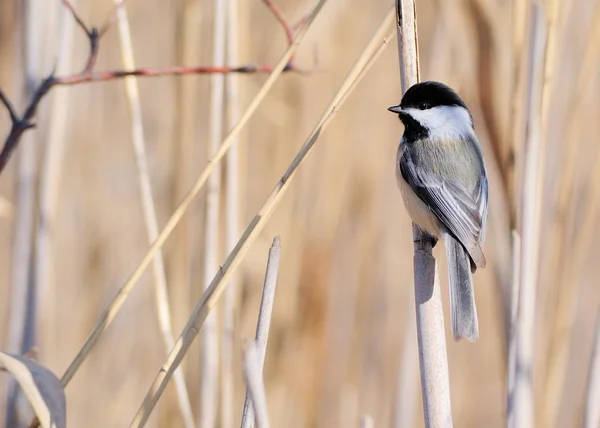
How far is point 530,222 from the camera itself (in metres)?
1.10

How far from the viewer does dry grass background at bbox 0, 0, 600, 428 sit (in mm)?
1713

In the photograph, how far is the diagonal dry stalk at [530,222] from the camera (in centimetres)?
109

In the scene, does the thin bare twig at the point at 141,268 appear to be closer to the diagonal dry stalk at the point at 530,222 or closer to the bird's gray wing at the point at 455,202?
the diagonal dry stalk at the point at 530,222

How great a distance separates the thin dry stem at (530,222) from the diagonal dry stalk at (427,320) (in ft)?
0.45

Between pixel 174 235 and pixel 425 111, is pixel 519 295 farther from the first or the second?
pixel 174 235

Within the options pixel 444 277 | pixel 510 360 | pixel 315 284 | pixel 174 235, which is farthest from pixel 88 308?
pixel 510 360

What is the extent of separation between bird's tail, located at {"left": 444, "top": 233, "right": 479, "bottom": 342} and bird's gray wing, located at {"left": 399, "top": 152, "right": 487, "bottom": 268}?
2 cm

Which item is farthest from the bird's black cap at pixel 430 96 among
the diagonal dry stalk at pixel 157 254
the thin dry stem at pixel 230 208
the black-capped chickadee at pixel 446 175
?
the diagonal dry stalk at pixel 157 254

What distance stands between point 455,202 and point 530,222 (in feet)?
1.00

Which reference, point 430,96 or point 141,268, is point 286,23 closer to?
point 430,96

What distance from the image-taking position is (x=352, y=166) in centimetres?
194

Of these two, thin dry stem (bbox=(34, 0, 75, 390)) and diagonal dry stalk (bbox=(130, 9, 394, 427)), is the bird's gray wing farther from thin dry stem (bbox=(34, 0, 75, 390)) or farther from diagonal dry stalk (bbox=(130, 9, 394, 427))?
thin dry stem (bbox=(34, 0, 75, 390))

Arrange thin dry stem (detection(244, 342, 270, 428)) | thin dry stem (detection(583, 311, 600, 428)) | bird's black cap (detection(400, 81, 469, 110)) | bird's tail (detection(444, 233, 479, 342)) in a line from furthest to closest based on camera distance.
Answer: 1. bird's black cap (detection(400, 81, 469, 110))
2. bird's tail (detection(444, 233, 479, 342))
3. thin dry stem (detection(583, 311, 600, 428))
4. thin dry stem (detection(244, 342, 270, 428))

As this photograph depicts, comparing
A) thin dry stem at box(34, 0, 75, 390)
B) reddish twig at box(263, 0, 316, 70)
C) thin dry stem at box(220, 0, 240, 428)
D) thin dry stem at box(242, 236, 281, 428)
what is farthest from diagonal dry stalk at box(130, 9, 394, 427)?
thin dry stem at box(34, 0, 75, 390)
